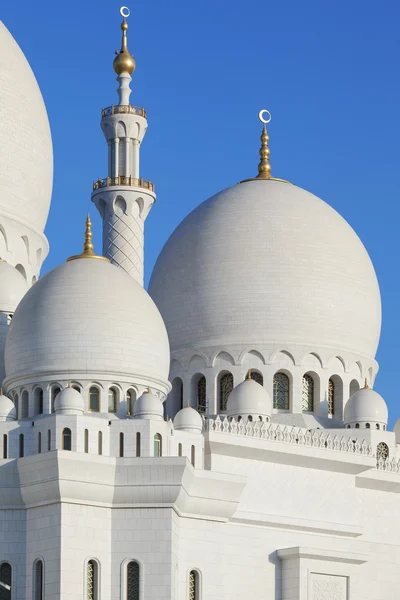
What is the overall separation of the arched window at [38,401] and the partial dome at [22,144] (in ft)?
21.5

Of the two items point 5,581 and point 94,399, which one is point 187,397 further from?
point 5,581

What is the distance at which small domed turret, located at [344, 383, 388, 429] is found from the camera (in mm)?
42562

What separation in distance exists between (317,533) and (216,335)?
6.26 metres

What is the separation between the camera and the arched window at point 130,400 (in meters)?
37.5

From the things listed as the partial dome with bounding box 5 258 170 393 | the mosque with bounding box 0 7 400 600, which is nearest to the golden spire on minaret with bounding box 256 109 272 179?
the mosque with bounding box 0 7 400 600

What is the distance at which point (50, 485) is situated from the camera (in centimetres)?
3506

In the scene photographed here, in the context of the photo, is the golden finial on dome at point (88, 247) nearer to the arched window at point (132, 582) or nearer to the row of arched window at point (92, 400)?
the row of arched window at point (92, 400)

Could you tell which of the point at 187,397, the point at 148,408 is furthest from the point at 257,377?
the point at 148,408

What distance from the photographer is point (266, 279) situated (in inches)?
1742

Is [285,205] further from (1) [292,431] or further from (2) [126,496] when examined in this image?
(2) [126,496]

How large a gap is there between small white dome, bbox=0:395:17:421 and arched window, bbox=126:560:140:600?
4.36 metres

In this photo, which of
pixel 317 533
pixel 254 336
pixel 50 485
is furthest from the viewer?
pixel 254 336

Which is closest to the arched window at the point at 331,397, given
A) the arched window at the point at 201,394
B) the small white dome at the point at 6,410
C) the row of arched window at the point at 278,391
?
the row of arched window at the point at 278,391

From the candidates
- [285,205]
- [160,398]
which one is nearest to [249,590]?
[160,398]
